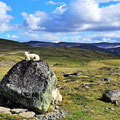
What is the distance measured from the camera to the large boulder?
73.7ft

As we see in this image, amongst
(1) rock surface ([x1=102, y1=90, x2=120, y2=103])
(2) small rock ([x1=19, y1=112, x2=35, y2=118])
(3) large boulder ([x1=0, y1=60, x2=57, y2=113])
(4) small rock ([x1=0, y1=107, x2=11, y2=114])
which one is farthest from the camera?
(1) rock surface ([x1=102, y1=90, x2=120, y2=103])

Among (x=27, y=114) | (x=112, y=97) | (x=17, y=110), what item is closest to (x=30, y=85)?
(x=17, y=110)

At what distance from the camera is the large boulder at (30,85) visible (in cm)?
2247

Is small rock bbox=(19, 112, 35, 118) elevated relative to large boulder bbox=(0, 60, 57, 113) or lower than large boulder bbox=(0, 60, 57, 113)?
lower

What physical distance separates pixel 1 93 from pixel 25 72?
15.9ft

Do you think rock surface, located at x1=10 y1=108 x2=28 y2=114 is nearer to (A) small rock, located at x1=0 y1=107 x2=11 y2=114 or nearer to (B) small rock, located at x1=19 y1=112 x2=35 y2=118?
(A) small rock, located at x1=0 y1=107 x2=11 y2=114

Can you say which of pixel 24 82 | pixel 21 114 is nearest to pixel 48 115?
pixel 21 114

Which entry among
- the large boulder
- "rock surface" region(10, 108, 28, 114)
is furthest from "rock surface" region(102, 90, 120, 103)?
"rock surface" region(10, 108, 28, 114)

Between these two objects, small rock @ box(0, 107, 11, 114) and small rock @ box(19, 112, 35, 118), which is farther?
small rock @ box(0, 107, 11, 114)

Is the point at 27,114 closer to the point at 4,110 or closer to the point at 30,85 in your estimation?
the point at 4,110

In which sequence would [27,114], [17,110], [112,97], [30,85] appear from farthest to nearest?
[112,97] < [30,85] < [17,110] < [27,114]

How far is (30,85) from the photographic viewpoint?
23234mm

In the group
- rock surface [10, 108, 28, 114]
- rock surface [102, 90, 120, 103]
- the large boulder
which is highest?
the large boulder

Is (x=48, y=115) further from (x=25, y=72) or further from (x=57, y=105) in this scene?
(x=25, y=72)
